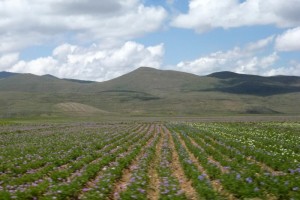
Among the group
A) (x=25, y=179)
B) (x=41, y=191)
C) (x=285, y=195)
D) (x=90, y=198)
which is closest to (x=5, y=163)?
(x=25, y=179)

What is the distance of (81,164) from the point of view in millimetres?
19281

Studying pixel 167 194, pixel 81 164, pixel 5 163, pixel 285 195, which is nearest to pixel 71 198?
pixel 167 194

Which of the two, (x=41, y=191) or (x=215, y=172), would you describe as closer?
(x=41, y=191)

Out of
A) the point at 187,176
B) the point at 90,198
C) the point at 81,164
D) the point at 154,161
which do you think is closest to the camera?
the point at 90,198

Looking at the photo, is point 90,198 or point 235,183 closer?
point 90,198

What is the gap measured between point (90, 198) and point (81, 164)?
8650 millimetres

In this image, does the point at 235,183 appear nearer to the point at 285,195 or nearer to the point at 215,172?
the point at 285,195

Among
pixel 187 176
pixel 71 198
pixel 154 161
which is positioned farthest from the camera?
pixel 154 161

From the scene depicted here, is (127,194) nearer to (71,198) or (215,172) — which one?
(71,198)

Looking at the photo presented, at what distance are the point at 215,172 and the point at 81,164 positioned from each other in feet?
21.0

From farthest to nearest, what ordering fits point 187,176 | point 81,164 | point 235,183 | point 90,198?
point 81,164 → point 187,176 → point 235,183 → point 90,198

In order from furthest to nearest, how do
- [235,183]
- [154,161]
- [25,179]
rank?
[154,161] → [25,179] → [235,183]

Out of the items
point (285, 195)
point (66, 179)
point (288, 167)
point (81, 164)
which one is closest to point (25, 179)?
point (66, 179)

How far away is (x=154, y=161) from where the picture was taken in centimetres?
2120
